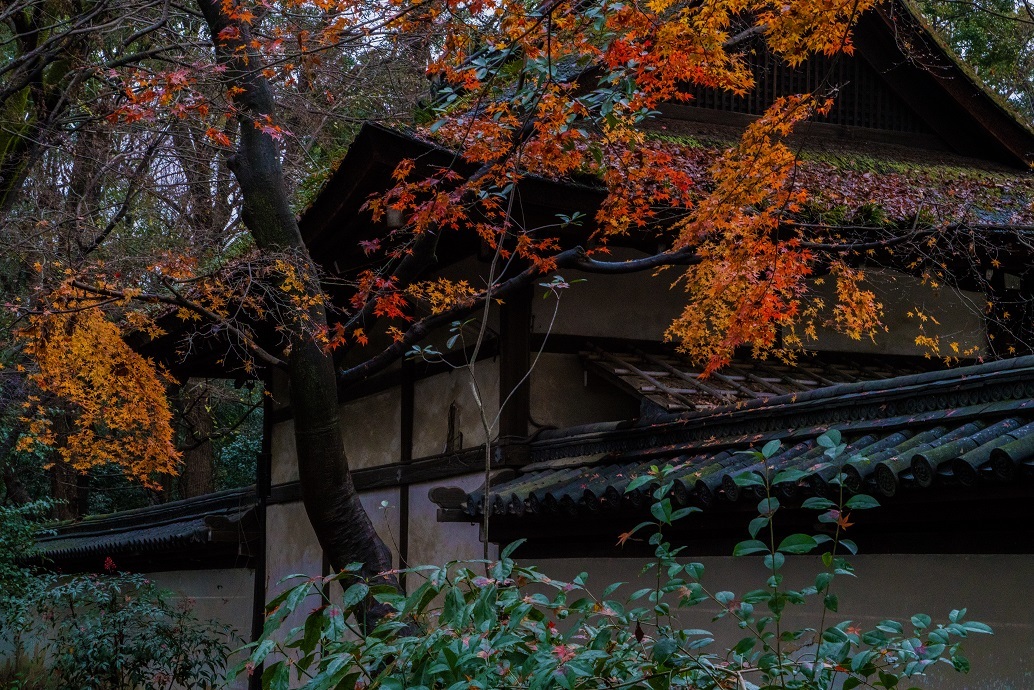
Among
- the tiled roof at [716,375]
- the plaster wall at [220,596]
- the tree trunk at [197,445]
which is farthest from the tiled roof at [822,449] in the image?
the tree trunk at [197,445]

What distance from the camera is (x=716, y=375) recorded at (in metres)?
8.63

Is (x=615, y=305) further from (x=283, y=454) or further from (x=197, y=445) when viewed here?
(x=197, y=445)

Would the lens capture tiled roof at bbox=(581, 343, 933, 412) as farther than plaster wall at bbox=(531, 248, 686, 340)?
No

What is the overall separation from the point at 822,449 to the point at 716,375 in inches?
117

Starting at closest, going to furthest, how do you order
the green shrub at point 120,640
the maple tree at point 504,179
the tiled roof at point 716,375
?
the maple tree at point 504,179
the tiled roof at point 716,375
the green shrub at point 120,640

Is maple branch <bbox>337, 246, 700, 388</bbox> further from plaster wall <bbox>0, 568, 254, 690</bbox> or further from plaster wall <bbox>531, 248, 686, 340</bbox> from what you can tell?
plaster wall <bbox>0, 568, 254, 690</bbox>

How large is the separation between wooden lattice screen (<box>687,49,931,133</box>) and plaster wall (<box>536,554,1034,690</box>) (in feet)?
17.6

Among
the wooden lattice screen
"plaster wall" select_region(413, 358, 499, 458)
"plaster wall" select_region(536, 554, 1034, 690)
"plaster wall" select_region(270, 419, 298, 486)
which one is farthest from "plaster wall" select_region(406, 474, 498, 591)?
the wooden lattice screen

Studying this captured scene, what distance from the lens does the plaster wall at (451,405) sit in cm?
881

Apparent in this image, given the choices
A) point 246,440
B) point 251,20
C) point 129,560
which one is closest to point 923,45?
point 251,20

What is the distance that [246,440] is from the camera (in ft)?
80.9

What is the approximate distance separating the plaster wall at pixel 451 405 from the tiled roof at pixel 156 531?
12.8 feet

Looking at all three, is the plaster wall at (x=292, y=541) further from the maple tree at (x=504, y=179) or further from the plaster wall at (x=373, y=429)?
the maple tree at (x=504, y=179)

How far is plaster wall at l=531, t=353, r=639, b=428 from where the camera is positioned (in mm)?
8680
